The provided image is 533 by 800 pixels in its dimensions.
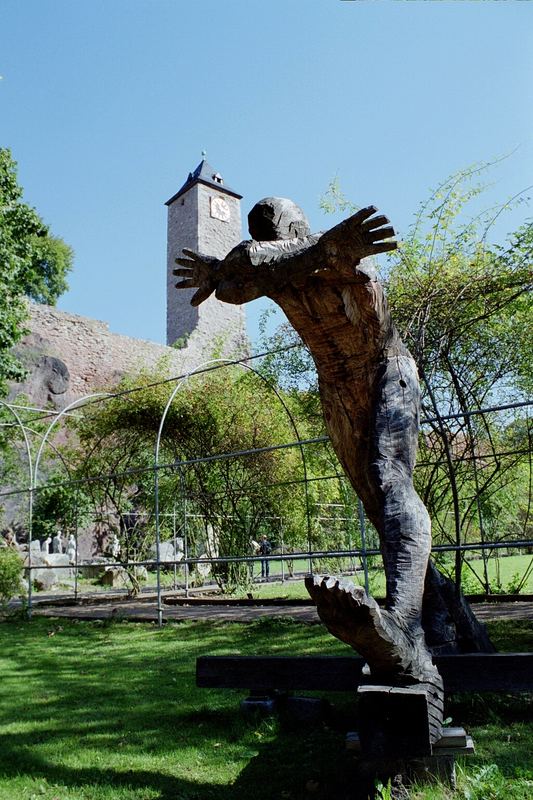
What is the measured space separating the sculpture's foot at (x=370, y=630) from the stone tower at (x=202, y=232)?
1170 inches

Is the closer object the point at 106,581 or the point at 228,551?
the point at 228,551

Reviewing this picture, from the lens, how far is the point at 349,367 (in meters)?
2.49

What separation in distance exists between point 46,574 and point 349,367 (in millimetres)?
14439

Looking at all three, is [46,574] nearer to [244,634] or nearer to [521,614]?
[244,634]

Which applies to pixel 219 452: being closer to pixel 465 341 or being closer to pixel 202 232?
pixel 465 341

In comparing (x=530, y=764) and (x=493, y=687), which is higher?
(x=493, y=687)

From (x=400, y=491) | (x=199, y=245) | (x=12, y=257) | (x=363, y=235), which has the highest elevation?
(x=199, y=245)

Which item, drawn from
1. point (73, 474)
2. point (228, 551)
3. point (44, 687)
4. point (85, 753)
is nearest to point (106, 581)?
point (73, 474)

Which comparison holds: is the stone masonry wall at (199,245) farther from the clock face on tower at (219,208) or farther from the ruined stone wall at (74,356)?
the ruined stone wall at (74,356)

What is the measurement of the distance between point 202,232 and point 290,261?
33.5 metres

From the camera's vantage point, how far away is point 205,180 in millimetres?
35344

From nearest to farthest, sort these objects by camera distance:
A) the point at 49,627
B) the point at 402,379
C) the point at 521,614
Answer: the point at 402,379 < the point at 521,614 < the point at 49,627

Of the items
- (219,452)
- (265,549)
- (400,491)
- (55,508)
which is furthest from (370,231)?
(55,508)

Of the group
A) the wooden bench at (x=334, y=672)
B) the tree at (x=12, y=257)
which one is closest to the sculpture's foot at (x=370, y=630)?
the wooden bench at (x=334, y=672)
